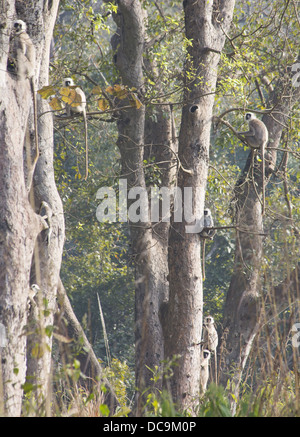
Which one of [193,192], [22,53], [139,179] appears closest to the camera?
[22,53]

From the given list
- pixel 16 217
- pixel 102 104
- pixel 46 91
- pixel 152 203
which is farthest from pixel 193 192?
pixel 16 217

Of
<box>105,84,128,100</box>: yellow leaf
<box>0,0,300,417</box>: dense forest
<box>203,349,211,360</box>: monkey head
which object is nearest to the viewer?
<box>0,0,300,417</box>: dense forest

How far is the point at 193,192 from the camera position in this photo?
5.13 metres

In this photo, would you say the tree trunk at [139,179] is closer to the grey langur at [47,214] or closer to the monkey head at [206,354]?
the monkey head at [206,354]

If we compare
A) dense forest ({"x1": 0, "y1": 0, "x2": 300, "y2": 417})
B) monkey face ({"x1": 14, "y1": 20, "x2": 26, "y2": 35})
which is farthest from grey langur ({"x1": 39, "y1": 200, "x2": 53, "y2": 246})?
monkey face ({"x1": 14, "y1": 20, "x2": 26, "y2": 35})

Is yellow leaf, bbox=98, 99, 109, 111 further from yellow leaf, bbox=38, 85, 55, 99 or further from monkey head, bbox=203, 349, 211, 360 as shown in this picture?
monkey head, bbox=203, 349, 211, 360

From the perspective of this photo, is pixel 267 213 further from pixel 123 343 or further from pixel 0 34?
pixel 123 343

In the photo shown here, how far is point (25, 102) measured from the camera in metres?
3.15

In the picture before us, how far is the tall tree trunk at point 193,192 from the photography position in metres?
4.98

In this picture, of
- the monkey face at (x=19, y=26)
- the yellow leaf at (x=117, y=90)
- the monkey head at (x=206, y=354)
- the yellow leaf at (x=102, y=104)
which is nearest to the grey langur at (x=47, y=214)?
the yellow leaf at (x=102, y=104)

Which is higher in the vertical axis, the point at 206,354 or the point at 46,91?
the point at 46,91

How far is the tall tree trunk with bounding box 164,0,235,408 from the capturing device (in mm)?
4980

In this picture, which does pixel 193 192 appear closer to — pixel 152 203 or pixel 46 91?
pixel 152 203
